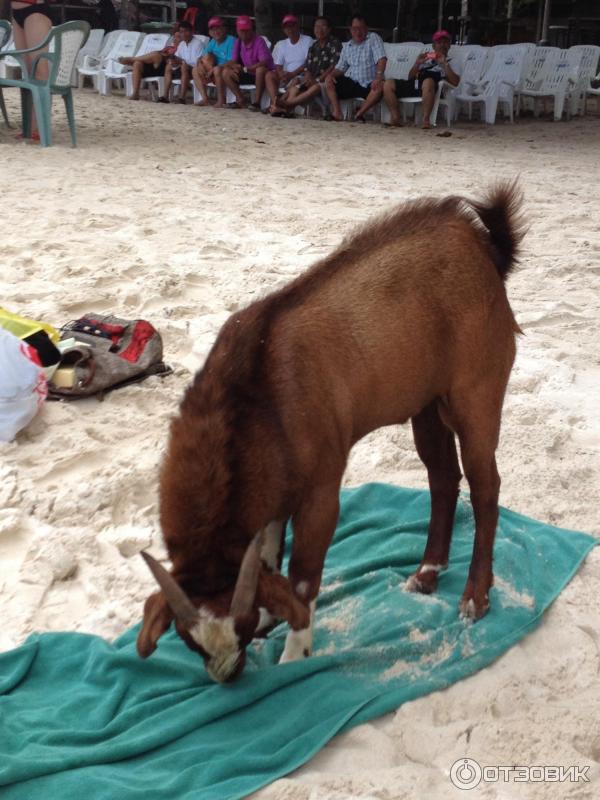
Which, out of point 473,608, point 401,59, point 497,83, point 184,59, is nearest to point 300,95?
point 401,59

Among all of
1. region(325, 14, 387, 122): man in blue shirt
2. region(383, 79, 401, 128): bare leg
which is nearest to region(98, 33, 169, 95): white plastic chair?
region(325, 14, 387, 122): man in blue shirt

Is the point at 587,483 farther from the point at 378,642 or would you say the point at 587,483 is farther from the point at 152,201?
the point at 152,201

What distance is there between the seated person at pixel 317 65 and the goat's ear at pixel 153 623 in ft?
51.5

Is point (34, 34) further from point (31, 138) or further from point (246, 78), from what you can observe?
point (246, 78)

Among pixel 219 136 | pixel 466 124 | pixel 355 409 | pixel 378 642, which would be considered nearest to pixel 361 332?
pixel 355 409

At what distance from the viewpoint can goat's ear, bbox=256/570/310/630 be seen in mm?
2584

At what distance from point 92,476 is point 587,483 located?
2.35m

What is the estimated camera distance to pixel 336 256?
315 centimetres

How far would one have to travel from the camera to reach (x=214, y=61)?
18.7 metres

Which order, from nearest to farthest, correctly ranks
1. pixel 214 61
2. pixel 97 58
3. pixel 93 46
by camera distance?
1. pixel 214 61
2. pixel 97 58
3. pixel 93 46

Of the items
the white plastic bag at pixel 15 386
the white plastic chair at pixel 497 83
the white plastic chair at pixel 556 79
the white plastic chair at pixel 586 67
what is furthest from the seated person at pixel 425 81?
the white plastic bag at pixel 15 386

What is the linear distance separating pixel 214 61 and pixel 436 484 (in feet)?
55.6

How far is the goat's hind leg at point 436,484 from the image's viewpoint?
3.54m

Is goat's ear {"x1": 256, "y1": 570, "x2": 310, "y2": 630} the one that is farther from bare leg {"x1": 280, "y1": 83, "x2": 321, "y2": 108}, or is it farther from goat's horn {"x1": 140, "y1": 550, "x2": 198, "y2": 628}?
bare leg {"x1": 280, "y1": 83, "x2": 321, "y2": 108}
